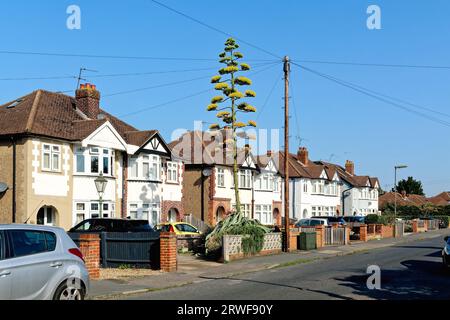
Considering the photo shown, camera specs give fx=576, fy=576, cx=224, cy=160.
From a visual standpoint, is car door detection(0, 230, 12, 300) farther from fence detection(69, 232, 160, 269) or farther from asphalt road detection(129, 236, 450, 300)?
fence detection(69, 232, 160, 269)

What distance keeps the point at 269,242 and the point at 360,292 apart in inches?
485

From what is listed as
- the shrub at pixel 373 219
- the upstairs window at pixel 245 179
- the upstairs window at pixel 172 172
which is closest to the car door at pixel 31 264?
the upstairs window at pixel 172 172

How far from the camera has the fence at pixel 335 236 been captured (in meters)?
32.3

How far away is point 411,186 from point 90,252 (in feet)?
397

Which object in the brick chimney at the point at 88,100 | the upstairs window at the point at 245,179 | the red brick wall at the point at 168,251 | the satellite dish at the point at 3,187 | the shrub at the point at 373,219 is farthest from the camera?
the upstairs window at the point at 245,179

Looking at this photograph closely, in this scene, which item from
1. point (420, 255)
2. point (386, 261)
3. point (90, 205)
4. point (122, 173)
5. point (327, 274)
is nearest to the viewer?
point (327, 274)

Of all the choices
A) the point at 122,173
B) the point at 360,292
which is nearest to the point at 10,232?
the point at 360,292

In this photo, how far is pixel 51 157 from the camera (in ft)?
94.0

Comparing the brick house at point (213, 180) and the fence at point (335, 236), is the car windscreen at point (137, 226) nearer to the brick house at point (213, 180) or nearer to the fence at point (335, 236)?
the fence at point (335, 236)

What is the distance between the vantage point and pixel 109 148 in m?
31.6

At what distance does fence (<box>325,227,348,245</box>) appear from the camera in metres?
32.3

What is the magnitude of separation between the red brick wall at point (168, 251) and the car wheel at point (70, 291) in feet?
25.2

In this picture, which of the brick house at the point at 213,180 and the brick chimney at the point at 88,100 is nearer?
the brick chimney at the point at 88,100
